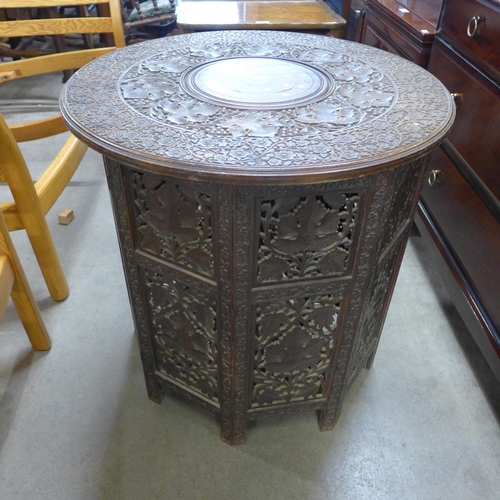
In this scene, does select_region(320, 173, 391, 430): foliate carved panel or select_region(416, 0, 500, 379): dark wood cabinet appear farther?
select_region(416, 0, 500, 379): dark wood cabinet

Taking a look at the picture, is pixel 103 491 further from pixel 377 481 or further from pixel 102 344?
pixel 377 481

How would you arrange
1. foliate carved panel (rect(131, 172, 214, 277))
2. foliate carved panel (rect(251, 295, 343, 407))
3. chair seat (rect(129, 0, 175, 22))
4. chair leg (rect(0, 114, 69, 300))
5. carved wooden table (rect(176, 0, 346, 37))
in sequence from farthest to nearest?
chair seat (rect(129, 0, 175, 22))
carved wooden table (rect(176, 0, 346, 37))
chair leg (rect(0, 114, 69, 300))
foliate carved panel (rect(251, 295, 343, 407))
foliate carved panel (rect(131, 172, 214, 277))

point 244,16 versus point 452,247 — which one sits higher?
point 244,16

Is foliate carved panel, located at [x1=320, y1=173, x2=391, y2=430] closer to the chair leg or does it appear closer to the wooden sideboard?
the wooden sideboard

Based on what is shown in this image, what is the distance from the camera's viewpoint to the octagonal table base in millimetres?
757

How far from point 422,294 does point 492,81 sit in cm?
75

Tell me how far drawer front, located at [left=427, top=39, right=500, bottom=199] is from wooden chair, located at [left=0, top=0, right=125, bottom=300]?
3.73 ft

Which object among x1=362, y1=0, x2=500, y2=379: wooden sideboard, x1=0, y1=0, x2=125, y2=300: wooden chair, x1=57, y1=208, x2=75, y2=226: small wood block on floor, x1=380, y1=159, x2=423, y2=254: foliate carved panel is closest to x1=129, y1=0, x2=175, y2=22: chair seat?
x1=0, y1=0, x2=125, y2=300: wooden chair

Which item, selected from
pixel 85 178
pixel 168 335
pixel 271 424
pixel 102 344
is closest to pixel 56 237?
pixel 85 178

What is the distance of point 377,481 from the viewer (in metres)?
1.06

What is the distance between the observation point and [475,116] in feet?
3.96

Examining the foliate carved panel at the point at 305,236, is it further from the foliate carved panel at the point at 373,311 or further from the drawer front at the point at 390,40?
the drawer front at the point at 390,40

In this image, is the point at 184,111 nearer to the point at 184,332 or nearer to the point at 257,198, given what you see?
the point at 257,198

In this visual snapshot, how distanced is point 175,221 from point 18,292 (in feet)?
2.18
